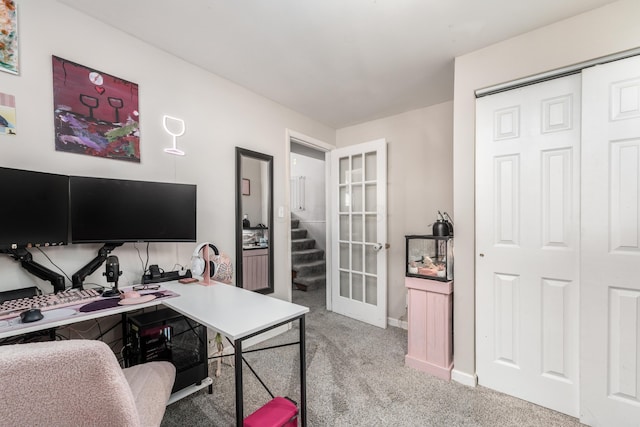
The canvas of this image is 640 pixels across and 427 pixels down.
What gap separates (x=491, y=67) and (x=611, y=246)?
4.61 feet

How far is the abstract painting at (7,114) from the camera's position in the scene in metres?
1.45

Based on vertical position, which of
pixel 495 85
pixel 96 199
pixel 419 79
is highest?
pixel 419 79

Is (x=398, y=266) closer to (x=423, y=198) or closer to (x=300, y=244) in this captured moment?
(x=423, y=198)

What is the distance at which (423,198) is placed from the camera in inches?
121

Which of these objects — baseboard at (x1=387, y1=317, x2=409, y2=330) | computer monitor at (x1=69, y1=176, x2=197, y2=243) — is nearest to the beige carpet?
baseboard at (x1=387, y1=317, x2=409, y2=330)

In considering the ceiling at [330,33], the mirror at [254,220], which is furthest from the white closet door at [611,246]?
the mirror at [254,220]

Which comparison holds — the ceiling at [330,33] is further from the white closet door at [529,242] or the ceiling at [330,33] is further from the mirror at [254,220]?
the mirror at [254,220]

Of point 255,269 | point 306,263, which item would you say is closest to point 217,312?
point 255,269

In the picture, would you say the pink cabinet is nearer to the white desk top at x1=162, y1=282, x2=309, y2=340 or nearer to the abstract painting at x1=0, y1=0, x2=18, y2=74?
the white desk top at x1=162, y1=282, x2=309, y2=340

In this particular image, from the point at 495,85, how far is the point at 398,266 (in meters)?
2.05

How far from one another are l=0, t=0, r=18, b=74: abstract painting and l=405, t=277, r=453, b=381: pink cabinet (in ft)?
9.80

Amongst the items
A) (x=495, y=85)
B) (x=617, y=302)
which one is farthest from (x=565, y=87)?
(x=617, y=302)

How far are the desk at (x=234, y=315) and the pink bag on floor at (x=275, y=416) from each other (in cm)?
8

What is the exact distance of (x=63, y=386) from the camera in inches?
27.3
